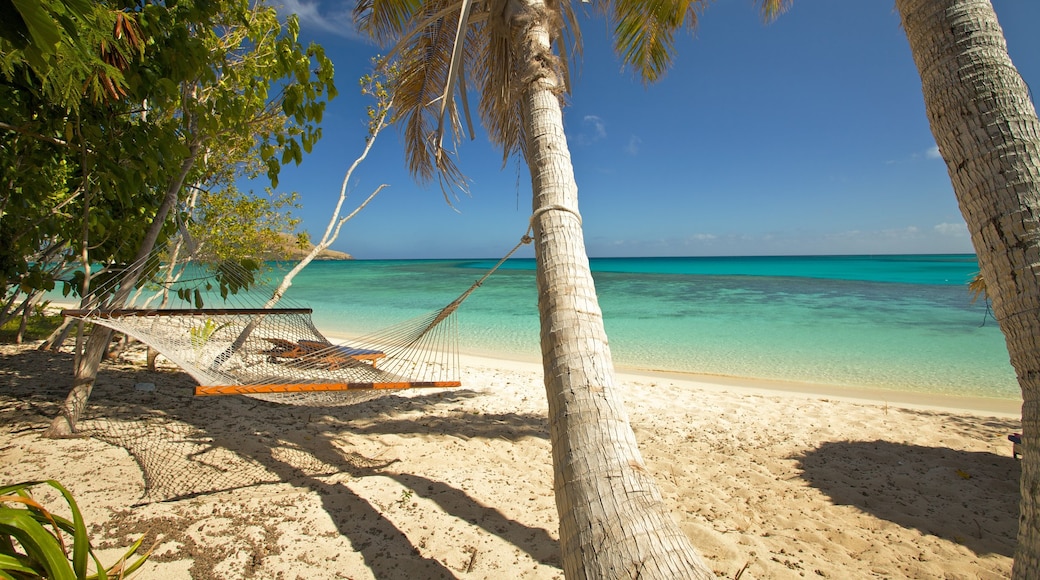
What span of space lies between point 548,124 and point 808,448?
257 cm

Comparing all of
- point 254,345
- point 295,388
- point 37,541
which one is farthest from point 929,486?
point 254,345

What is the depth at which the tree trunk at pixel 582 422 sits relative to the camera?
95cm

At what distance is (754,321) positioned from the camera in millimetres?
10180

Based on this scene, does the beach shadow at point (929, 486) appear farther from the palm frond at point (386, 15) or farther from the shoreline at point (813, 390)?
the palm frond at point (386, 15)

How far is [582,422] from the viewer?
111 cm

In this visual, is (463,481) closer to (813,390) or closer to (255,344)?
(255,344)

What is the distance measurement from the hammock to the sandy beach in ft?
0.89

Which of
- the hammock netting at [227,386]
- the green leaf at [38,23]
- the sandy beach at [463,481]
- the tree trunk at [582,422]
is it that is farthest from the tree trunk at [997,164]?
the green leaf at [38,23]

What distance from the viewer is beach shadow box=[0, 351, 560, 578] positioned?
71.6 inches

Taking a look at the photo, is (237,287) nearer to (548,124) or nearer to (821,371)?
(548,124)

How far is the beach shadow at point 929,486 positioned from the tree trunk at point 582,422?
1.71 m

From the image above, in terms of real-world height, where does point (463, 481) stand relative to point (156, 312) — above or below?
below

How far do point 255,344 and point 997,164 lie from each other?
365 cm

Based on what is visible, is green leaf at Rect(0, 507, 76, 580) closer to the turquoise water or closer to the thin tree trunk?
the thin tree trunk
